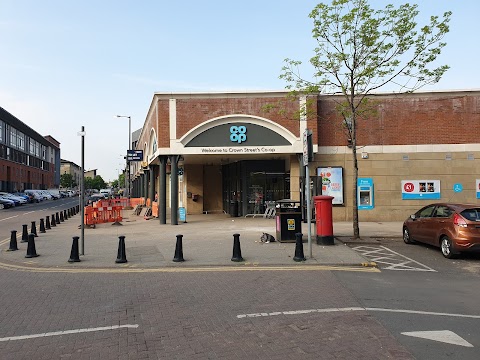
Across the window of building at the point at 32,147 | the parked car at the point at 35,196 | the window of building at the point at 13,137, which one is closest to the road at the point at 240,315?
the parked car at the point at 35,196

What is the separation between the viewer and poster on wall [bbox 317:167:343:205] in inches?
767

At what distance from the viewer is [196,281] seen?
786 cm

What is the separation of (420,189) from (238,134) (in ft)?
29.9

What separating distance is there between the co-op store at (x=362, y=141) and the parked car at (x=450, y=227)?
732cm

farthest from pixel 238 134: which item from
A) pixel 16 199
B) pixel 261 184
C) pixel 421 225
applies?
pixel 16 199

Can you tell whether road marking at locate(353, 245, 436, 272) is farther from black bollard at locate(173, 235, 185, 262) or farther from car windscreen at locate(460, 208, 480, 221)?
black bollard at locate(173, 235, 185, 262)

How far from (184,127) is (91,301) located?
1312 centimetres

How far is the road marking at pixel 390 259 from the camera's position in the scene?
9367 millimetres

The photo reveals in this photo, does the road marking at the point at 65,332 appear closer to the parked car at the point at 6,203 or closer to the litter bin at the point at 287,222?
the litter bin at the point at 287,222

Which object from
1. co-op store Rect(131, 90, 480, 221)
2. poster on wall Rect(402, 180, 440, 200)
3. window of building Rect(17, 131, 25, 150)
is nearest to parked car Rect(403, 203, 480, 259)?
co-op store Rect(131, 90, 480, 221)

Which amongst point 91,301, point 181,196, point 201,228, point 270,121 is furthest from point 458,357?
point 181,196

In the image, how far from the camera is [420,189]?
→ 19438 millimetres

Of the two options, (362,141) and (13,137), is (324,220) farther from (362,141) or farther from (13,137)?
(13,137)

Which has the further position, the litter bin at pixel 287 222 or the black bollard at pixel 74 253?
the litter bin at pixel 287 222
